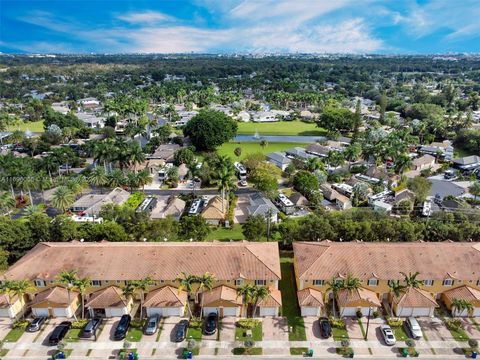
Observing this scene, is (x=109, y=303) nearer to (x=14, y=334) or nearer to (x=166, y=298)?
(x=166, y=298)

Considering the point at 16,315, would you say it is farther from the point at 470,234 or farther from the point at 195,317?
the point at 470,234

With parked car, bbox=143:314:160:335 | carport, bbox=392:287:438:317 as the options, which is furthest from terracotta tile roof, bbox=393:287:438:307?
parked car, bbox=143:314:160:335

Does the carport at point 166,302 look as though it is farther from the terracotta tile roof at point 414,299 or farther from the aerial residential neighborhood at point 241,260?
the terracotta tile roof at point 414,299

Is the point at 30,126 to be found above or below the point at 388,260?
below

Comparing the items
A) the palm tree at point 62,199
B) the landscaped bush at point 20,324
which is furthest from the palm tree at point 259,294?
the palm tree at point 62,199

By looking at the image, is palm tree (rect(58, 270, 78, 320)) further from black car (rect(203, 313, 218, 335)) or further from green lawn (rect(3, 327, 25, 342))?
black car (rect(203, 313, 218, 335))

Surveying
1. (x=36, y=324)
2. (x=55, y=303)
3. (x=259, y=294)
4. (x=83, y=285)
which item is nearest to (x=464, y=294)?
(x=259, y=294)
